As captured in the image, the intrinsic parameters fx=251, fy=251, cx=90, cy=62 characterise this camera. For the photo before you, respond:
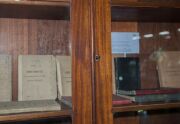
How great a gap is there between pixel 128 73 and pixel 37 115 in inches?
17.8

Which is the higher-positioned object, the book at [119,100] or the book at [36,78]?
the book at [36,78]

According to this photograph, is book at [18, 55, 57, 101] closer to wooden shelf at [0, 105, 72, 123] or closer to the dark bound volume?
wooden shelf at [0, 105, 72, 123]

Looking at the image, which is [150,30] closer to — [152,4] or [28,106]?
[152,4]

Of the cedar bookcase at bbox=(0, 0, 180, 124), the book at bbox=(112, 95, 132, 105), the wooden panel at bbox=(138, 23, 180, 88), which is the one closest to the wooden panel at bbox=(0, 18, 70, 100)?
the cedar bookcase at bbox=(0, 0, 180, 124)

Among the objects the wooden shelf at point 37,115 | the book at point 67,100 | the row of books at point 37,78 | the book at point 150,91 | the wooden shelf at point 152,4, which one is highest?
the wooden shelf at point 152,4

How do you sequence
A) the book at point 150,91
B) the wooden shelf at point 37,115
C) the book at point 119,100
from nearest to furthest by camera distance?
the wooden shelf at point 37,115 < the book at point 119,100 < the book at point 150,91

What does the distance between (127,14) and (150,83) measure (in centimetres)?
31

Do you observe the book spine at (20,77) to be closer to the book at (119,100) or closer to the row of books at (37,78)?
the row of books at (37,78)

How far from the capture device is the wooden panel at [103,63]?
34.4 inches

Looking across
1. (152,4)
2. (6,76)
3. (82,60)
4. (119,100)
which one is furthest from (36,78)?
(152,4)

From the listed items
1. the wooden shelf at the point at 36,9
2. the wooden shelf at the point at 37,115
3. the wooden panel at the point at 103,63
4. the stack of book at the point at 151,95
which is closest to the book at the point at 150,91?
the stack of book at the point at 151,95

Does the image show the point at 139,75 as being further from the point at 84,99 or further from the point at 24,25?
the point at 24,25

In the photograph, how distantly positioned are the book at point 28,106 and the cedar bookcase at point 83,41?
0.6 inches

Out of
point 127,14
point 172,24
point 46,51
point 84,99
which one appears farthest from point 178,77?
point 46,51
